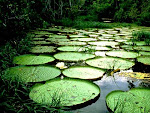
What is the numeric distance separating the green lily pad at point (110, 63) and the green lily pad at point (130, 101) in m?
0.61

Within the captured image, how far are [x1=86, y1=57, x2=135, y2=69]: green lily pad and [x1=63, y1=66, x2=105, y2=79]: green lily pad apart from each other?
0.17 metres

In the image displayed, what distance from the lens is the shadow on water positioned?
1.14 metres

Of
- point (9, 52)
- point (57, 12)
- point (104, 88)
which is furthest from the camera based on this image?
point (57, 12)

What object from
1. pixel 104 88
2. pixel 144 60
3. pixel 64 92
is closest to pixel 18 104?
pixel 64 92

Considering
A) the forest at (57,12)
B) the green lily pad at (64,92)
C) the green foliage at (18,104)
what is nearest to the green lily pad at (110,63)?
the green lily pad at (64,92)

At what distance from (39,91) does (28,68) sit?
658 millimetres

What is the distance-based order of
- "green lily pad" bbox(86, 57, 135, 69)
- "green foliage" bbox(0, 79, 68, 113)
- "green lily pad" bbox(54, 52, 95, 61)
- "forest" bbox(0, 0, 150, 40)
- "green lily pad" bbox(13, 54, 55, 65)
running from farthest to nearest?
1. "forest" bbox(0, 0, 150, 40)
2. "green lily pad" bbox(54, 52, 95, 61)
3. "green lily pad" bbox(13, 54, 55, 65)
4. "green lily pad" bbox(86, 57, 135, 69)
5. "green foliage" bbox(0, 79, 68, 113)

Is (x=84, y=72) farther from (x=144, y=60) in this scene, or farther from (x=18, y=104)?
(x=144, y=60)

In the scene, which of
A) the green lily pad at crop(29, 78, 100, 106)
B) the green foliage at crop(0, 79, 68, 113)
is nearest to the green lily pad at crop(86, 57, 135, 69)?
the green lily pad at crop(29, 78, 100, 106)

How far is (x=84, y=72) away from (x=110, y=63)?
1.68 feet

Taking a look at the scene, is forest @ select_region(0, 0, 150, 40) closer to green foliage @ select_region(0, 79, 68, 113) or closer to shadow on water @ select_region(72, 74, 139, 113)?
green foliage @ select_region(0, 79, 68, 113)

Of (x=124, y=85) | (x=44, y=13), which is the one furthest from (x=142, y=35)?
(x=44, y=13)

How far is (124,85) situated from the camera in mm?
1552

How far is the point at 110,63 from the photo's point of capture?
2090 mm
